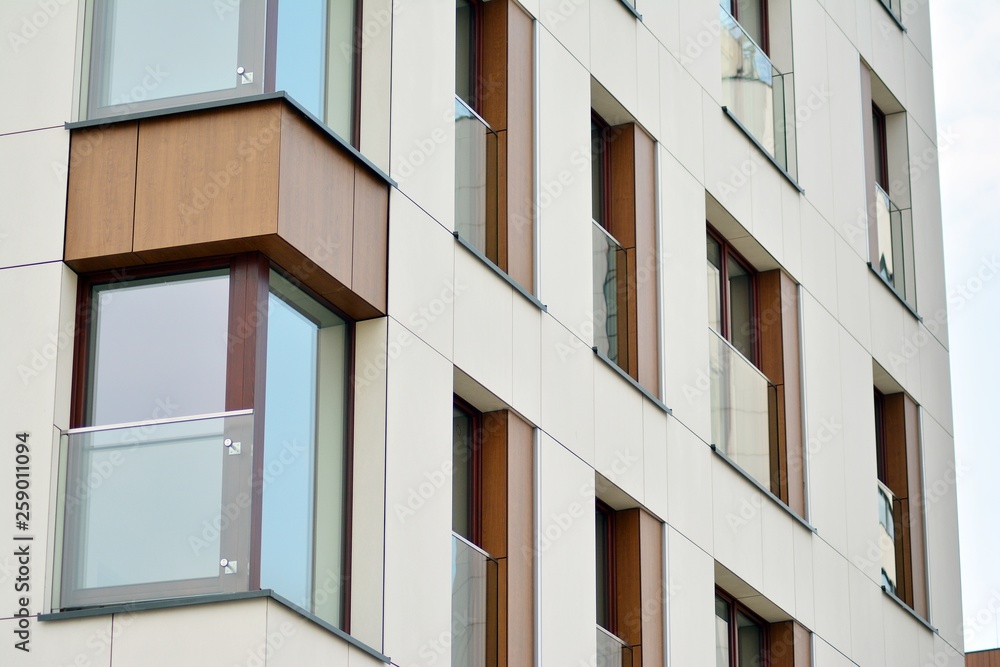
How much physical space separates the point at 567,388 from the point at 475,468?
5.25ft

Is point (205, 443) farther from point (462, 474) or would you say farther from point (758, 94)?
point (758, 94)

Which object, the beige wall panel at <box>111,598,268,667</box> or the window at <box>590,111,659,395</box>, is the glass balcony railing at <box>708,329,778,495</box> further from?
the beige wall panel at <box>111,598,268,667</box>

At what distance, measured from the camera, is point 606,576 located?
832 inches

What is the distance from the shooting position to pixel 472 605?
1772cm

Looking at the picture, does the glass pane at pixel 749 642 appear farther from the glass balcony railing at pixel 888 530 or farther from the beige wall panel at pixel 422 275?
the beige wall panel at pixel 422 275

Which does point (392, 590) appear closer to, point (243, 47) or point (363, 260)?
point (363, 260)

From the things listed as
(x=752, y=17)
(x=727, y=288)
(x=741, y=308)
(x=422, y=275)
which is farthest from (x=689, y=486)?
(x=752, y=17)

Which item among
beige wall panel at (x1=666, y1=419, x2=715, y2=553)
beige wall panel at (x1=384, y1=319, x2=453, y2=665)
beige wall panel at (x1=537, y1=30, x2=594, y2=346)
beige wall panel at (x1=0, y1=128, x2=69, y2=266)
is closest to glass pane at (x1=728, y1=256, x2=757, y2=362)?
beige wall panel at (x1=666, y1=419, x2=715, y2=553)

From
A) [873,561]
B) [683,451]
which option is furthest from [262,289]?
[873,561]

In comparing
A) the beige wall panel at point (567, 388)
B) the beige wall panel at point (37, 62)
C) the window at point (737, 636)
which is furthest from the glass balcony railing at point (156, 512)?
the window at point (737, 636)

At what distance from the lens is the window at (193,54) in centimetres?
1597

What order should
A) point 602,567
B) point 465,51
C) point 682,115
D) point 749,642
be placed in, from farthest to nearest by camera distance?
point 749,642 → point 682,115 → point 602,567 → point 465,51

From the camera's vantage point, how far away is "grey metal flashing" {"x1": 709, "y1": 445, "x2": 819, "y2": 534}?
23062 millimetres

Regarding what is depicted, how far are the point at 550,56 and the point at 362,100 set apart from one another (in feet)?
12.3
